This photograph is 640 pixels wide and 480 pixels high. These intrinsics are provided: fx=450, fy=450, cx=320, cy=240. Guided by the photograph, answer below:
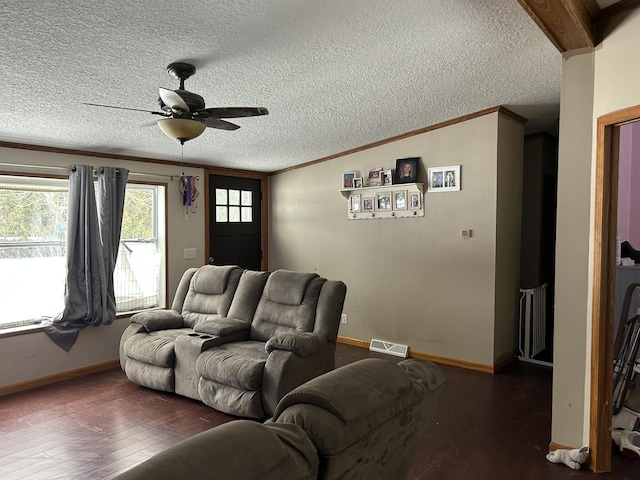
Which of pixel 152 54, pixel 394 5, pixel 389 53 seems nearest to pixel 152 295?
pixel 152 54

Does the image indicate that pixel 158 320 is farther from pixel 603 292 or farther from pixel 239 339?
pixel 603 292

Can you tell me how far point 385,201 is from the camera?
5.12 m

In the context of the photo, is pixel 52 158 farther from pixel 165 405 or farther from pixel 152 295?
pixel 165 405

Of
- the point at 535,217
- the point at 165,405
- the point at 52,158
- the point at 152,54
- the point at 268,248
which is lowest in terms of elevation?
the point at 165,405

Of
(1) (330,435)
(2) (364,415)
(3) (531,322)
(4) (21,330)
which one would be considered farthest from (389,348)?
(1) (330,435)

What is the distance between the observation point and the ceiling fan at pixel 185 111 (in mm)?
2471

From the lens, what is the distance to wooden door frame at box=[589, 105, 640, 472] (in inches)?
101

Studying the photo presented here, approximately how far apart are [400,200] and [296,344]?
7.69ft

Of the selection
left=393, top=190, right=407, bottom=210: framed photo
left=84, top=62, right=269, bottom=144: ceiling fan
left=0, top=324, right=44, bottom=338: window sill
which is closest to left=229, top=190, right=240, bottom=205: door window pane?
left=393, top=190, right=407, bottom=210: framed photo

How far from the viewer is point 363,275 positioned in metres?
5.41

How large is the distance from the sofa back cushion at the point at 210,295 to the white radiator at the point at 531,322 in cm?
296

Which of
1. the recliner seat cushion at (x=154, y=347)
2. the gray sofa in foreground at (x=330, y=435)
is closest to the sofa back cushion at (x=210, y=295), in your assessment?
the recliner seat cushion at (x=154, y=347)

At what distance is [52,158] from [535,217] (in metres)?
5.08

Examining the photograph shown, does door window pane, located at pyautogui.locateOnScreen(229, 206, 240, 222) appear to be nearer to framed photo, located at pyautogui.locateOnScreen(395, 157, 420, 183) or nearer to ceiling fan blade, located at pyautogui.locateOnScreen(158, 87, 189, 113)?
framed photo, located at pyautogui.locateOnScreen(395, 157, 420, 183)
